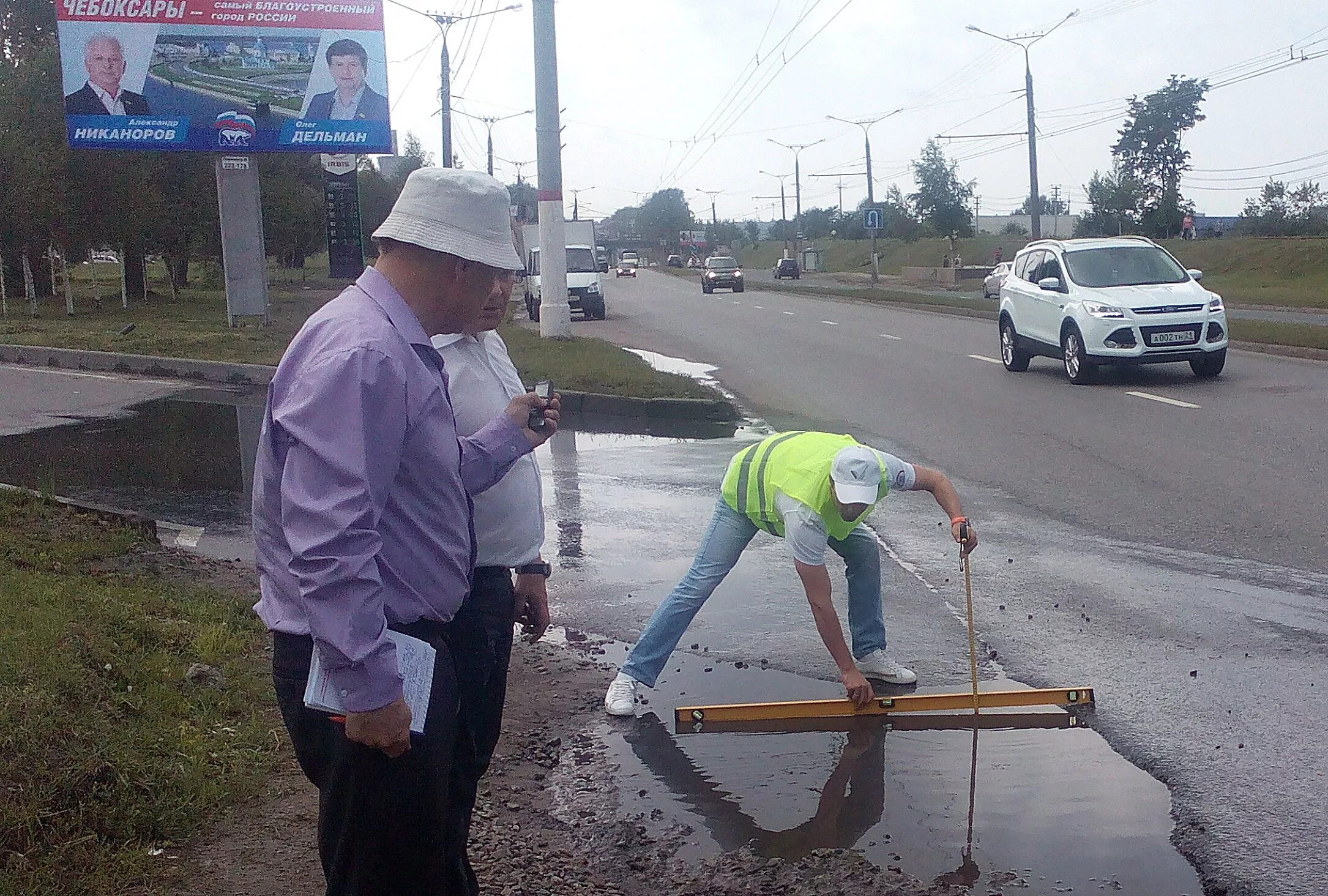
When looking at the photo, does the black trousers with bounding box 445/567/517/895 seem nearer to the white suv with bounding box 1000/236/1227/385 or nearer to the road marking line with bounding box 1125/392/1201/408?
the road marking line with bounding box 1125/392/1201/408

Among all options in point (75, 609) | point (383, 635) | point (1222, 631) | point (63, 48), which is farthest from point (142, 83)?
point (383, 635)

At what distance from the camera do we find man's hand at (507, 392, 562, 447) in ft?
10.3

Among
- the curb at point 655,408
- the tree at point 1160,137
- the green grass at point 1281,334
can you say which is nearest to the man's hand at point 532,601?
the curb at point 655,408

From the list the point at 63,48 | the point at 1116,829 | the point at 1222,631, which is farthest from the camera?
the point at 63,48

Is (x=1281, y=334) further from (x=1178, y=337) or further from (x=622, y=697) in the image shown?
(x=622, y=697)

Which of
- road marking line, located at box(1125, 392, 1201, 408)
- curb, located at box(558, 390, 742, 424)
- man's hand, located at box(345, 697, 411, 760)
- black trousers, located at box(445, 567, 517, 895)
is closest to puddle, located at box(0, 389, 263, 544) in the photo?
curb, located at box(558, 390, 742, 424)

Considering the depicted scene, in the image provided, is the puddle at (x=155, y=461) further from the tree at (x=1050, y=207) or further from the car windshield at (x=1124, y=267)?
the tree at (x=1050, y=207)

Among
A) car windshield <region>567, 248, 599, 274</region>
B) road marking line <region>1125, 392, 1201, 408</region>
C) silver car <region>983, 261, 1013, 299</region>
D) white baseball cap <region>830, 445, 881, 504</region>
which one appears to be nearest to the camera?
white baseball cap <region>830, 445, 881, 504</region>

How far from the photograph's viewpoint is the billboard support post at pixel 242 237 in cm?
2647

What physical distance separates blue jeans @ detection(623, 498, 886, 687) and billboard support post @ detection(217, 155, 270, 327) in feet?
75.4

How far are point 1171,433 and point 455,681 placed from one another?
34.2ft

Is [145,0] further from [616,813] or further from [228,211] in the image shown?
[616,813]

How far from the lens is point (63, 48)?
2431 cm

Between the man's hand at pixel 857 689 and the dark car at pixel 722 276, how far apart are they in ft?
161
